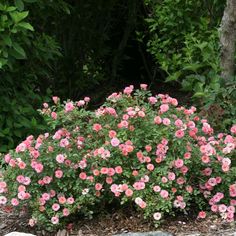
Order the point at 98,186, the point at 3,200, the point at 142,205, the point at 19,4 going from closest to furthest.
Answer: the point at 142,205 → the point at 98,186 → the point at 3,200 → the point at 19,4

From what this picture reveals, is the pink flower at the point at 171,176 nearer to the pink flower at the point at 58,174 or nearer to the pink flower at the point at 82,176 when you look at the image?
the pink flower at the point at 82,176

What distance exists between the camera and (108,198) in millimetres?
3383

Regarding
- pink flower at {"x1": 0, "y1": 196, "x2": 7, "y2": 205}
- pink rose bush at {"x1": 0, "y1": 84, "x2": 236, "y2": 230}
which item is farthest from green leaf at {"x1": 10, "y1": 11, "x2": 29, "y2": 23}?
pink flower at {"x1": 0, "y1": 196, "x2": 7, "y2": 205}

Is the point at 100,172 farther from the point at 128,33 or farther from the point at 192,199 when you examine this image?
the point at 128,33

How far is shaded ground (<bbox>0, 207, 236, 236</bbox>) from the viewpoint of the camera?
3266 mm

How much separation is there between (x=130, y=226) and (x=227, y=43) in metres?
2.36

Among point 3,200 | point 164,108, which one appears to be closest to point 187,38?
point 164,108

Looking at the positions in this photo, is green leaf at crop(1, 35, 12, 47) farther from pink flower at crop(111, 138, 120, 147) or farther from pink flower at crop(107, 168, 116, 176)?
pink flower at crop(107, 168, 116, 176)

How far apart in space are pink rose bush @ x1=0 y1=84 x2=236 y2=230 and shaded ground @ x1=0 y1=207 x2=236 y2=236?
65 millimetres

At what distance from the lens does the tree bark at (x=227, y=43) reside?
197 inches

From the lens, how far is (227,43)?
16.6 ft

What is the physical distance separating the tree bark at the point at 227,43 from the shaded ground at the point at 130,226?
201 cm

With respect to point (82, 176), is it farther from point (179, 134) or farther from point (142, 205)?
point (179, 134)

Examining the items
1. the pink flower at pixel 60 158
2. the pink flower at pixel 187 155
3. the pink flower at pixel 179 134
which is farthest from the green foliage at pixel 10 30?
the pink flower at pixel 187 155
